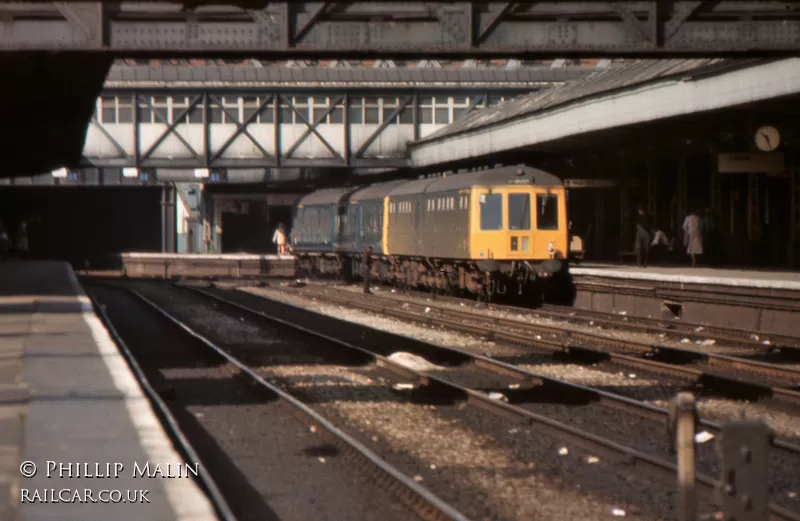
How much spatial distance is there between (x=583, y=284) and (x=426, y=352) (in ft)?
36.8

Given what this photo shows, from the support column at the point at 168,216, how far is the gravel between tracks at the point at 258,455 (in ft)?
153

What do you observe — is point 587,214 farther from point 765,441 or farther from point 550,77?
point 765,441

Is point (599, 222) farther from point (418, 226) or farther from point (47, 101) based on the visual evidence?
point (47, 101)

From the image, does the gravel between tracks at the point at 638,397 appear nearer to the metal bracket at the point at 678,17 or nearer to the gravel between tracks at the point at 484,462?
the gravel between tracks at the point at 484,462

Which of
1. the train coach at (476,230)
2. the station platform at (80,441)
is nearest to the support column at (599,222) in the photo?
the train coach at (476,230)

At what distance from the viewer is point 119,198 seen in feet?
235

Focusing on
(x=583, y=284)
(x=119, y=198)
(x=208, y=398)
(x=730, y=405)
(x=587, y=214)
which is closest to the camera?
(x=730, y=405)

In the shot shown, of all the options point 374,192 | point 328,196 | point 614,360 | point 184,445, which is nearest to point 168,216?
point 328,196

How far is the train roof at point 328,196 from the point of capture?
42144 mm

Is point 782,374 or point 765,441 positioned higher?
point 765,441

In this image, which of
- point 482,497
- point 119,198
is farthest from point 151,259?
point 482,497

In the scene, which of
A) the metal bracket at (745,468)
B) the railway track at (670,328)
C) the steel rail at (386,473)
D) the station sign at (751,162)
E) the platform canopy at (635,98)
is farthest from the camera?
the station sign at (751,162)

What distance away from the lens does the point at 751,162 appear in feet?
83.8

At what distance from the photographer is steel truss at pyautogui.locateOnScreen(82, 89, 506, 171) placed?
44.3 meters
